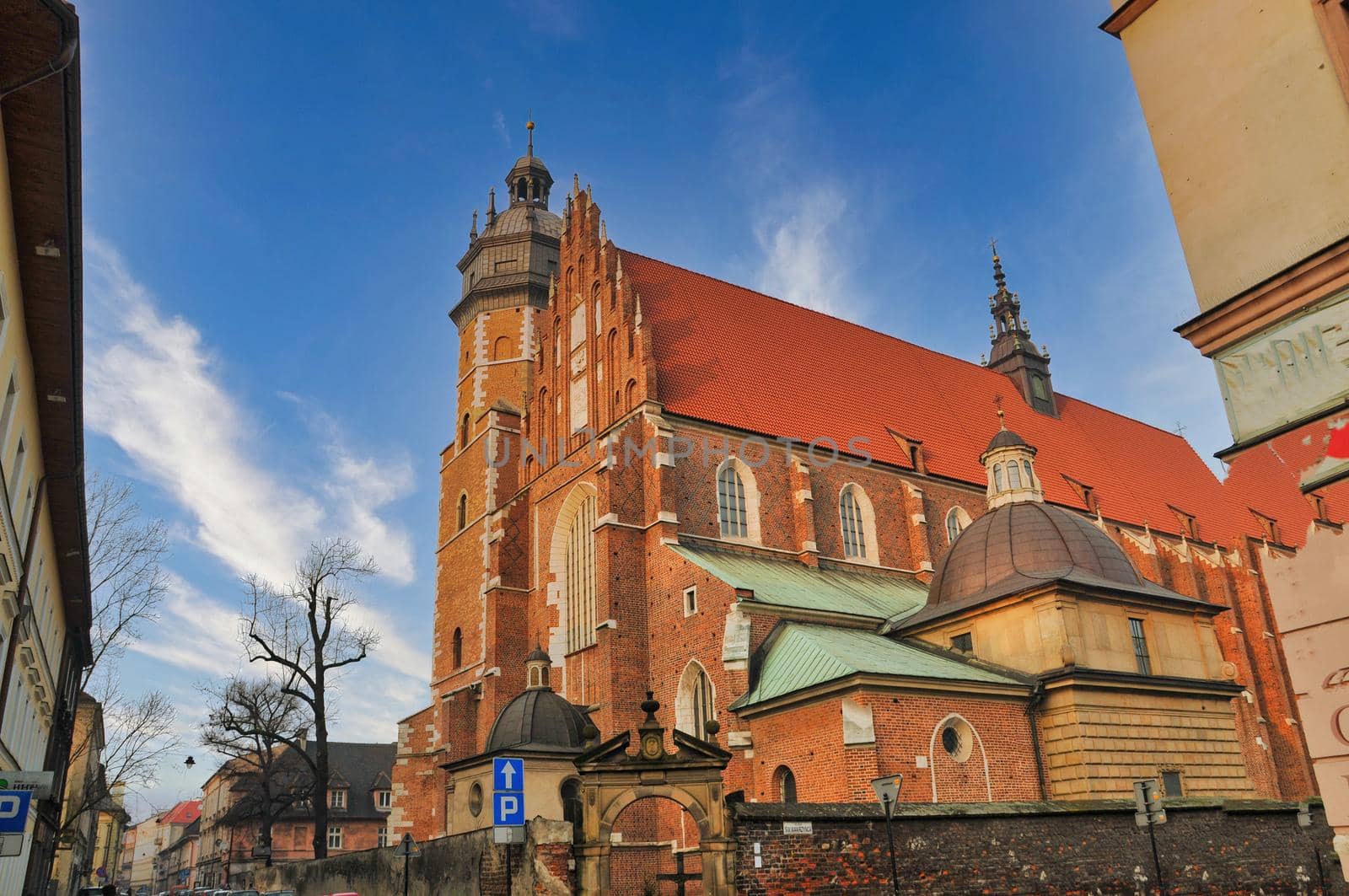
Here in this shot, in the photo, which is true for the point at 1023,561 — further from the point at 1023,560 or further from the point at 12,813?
the point at 12,813

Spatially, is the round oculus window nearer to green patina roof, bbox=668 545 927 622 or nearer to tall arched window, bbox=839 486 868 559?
green patina roof, bbox=668 545 927 622

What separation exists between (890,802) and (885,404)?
21.3 metres

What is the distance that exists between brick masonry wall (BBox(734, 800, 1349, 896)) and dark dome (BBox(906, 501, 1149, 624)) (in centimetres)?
573

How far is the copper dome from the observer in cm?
2139

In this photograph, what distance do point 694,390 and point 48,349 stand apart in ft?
55.8

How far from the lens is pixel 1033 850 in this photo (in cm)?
1398

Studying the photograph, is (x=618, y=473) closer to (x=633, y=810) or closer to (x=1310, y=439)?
(x=633, y=810)

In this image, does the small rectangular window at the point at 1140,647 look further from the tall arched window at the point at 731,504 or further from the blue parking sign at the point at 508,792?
the blue parking sign at the point at 508,792

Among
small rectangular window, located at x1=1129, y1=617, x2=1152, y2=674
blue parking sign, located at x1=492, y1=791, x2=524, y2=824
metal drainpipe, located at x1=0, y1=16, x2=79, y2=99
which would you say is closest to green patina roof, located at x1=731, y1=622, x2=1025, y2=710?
small rectangular window, located at x1=1129, y1=617, x2=1152, y2=674

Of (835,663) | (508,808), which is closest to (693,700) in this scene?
(835,663)

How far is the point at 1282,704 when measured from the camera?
32.0 metres

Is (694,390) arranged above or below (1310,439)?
above

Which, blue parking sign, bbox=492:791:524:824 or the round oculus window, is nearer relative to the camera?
blue parking sign, bbox=492:791:524:824

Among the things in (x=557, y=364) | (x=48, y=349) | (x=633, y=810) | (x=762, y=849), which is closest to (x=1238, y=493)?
(x=557, y=364)
